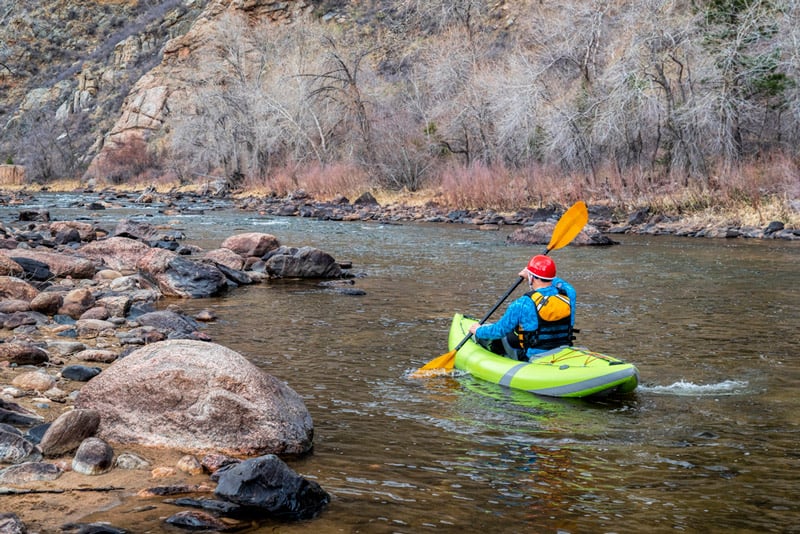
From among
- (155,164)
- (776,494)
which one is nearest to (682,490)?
(776,494)

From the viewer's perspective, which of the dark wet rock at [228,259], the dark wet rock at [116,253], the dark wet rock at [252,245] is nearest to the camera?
the dark wet rock at [116,253]

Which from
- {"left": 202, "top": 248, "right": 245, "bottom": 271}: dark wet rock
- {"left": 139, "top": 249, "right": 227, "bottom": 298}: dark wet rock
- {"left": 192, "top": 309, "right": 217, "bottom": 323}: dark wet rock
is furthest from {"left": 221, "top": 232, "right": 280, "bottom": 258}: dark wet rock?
{"left": 192, "top": 309, "right": 217, "bottom": 323}: dark wet rock

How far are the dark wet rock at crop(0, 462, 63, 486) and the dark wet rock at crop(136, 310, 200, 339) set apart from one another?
136 inches

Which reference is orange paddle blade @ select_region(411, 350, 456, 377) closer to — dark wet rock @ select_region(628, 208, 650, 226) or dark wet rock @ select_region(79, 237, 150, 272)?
dark wet rock @ select_region(79, 237, 150, 272)

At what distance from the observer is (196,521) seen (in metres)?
3.46

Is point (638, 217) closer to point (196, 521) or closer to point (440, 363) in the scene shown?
point (440, 363)

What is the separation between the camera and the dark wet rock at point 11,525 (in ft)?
10.4

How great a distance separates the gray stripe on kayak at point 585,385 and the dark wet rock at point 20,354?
11.9 ft

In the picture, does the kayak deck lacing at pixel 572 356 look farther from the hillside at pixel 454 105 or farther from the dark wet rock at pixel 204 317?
the hillside at pixel 454 105

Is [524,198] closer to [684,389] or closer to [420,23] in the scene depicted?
[684,389]

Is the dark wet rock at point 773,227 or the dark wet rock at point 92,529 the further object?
the dark wet rock at point 773,227

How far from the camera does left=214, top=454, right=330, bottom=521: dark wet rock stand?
3.60 m

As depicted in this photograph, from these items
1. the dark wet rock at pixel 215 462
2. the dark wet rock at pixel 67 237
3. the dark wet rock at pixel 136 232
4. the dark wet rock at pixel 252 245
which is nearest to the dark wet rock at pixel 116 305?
the dark wet rock at pixel 215 462

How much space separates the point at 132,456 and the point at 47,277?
6791 millimetres
